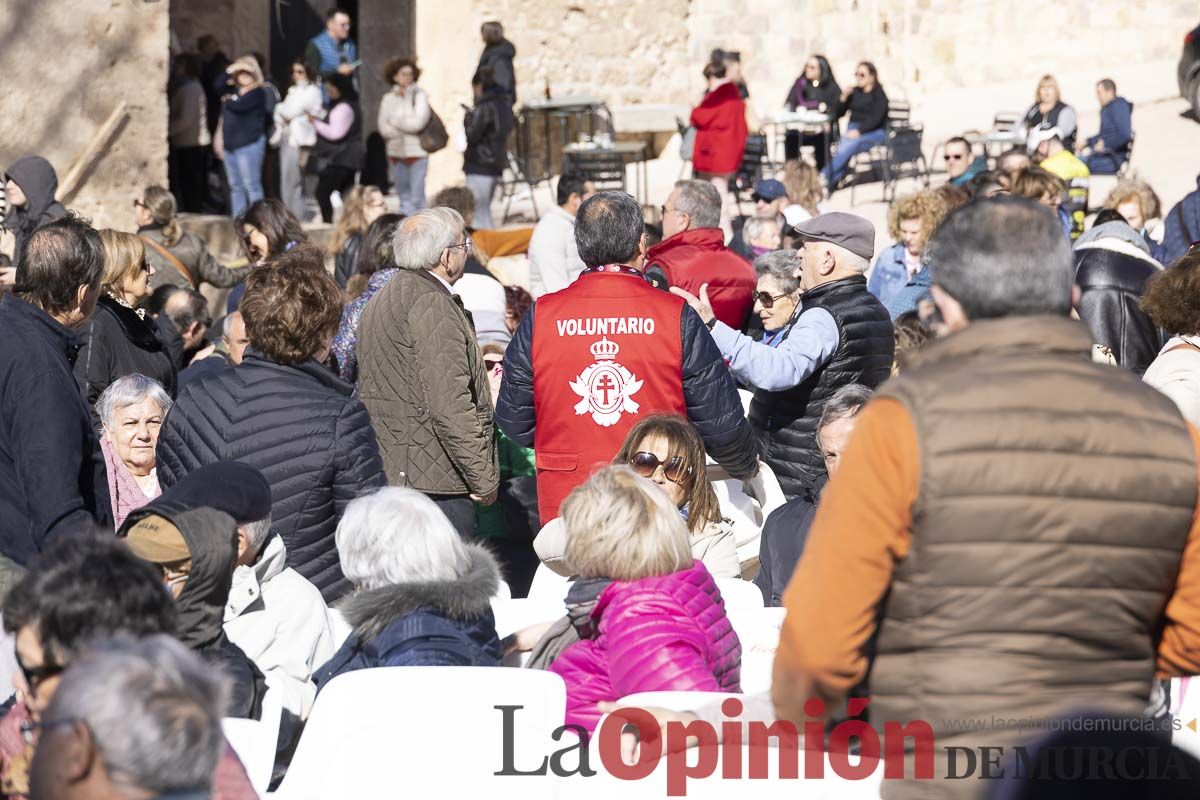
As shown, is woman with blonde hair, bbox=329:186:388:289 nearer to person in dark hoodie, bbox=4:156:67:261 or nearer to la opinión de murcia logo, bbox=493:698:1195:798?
person in dark hoodie, bbox=4:156:67:261

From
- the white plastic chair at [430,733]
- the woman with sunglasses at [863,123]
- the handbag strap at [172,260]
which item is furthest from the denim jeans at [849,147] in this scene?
the white plastic chair at [430,733]

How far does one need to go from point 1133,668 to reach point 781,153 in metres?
15.3

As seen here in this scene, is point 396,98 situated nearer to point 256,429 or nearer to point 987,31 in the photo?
point 256,429

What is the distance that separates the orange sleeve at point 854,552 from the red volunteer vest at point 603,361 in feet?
7.55

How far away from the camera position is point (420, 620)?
3412 mm

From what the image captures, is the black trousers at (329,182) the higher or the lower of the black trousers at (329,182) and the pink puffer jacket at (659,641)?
the higher

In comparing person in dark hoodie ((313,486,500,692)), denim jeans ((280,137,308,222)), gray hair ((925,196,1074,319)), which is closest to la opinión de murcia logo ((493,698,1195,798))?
person in dark hoodie ((313,486,500,692))

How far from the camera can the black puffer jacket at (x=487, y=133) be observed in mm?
11977

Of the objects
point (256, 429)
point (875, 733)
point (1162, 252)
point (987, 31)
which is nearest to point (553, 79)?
point (987, 31)

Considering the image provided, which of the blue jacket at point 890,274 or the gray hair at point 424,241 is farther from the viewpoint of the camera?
the blue jacket at point 890,274

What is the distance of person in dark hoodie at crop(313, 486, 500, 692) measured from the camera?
11.1ft

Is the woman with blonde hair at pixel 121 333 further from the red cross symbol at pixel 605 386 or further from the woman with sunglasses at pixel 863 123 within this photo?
the woman with sunglasses at pixel 863 123

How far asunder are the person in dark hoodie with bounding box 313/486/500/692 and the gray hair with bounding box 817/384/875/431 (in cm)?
125

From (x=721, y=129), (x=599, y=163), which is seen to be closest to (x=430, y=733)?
(x=721, y=129)
